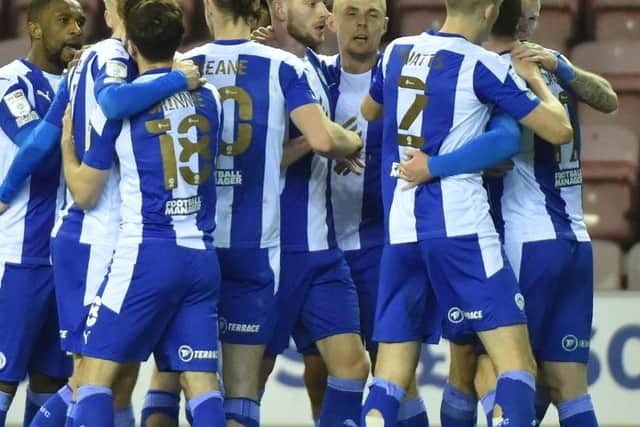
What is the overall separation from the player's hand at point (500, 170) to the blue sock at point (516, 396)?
2.90 ft

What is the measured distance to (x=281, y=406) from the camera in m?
8.81

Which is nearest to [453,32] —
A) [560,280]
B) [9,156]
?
[560,280]

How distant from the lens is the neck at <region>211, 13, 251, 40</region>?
20.3 ft

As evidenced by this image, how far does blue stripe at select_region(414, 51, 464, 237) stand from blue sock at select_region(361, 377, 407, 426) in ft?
1.92

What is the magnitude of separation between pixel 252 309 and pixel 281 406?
2.73m

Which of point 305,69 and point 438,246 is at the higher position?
point 305,69

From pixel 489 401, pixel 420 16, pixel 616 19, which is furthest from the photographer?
pixel 616 19

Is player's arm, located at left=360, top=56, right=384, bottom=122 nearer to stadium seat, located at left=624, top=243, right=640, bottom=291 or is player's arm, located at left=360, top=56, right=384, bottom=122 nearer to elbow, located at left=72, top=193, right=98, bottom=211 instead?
elbow, located at left=72, top=193, right=98, bottom=211


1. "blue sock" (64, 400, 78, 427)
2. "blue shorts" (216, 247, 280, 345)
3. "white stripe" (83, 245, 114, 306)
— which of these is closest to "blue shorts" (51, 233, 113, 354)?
"white stripe" (83, 245, 114, 306)

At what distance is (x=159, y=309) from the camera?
5652mm

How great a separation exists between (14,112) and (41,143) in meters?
0.36

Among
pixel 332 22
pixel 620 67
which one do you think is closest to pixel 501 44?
pixel 332 22

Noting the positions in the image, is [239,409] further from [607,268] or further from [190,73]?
[607,268]

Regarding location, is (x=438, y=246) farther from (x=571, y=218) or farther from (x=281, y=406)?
(x=281, y=406)
